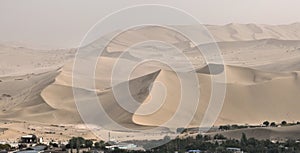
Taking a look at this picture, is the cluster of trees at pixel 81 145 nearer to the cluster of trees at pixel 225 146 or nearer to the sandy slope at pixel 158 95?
the cluster of trees at pixel 225 146

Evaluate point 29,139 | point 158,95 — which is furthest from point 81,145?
point 158,95

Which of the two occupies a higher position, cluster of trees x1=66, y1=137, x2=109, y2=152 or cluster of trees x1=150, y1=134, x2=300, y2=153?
cluster of trees x1=66, y1=137, x2=109, y2=152

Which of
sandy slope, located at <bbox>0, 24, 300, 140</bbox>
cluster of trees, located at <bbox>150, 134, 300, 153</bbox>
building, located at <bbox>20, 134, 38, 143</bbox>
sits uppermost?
sandy slope, located at <bbox>0, 24, 300, 140</bbox>

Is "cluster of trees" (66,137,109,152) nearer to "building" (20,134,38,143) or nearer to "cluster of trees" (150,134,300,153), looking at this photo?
"cluster of trees" (150,134,300,153)

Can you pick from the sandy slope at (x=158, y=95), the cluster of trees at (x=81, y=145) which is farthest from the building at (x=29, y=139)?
the sandy slope at (x=158, y=95)

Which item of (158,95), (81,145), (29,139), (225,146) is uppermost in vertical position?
(158,95)

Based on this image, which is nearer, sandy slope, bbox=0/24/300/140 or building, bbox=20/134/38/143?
building, bbox=20/134/38/143

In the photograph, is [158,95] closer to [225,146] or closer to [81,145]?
[81,145]

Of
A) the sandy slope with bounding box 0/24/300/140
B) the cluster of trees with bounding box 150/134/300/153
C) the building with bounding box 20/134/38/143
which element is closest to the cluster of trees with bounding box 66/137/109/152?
the cluster of trees with bounding box 150/134/300/153

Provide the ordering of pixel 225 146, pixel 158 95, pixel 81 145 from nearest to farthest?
1. pixel 225 146
2. pixel 81 145
3. pixel 158 95

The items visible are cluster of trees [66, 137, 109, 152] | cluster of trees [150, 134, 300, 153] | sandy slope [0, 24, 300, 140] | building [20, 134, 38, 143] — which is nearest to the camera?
cluster of trees [150, 134, 300, 153]

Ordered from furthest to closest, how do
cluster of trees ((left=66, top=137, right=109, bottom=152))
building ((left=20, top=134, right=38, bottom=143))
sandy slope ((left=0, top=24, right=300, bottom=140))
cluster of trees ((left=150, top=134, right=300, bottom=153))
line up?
sandy slope ((left=0, top=24, right=300, bottom=140))
building ((left=20, top=134, right=38, bottom=143))
cluster of trees ((left=66, top=137, right=109, bottom=152))
cluster of trees ((left=150, top=134, right=300, bottom=153))

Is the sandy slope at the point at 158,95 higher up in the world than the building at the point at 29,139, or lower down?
higher up
